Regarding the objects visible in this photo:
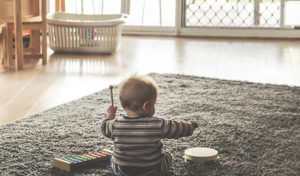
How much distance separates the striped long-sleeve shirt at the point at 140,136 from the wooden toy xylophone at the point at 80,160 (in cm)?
18

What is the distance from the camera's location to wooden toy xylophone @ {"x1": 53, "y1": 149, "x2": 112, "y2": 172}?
1.75 metres

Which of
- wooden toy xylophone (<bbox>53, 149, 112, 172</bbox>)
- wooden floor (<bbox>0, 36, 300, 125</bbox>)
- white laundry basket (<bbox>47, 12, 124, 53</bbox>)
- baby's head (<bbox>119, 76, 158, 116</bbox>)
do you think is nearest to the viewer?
baby's head (<bbox>119, 76, 158, 116</bbox>)

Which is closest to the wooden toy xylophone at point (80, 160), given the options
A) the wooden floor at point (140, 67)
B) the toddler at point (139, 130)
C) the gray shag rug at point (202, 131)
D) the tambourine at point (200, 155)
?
the gray shag rug at point (202, 131)

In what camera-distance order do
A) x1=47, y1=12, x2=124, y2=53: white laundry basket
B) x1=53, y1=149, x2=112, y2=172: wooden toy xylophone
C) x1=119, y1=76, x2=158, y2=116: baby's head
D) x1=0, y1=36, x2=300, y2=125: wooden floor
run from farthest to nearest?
x1=47, y1=12, x2=124, y2=53: white laundry basket < x1=0, y1=36, x2=300, y2=125: wooden floor < x1=53, y1=149, x2=112, y2=172: wooden toy xylophone < x1=119, y1=76, x2=158, y2=116: baby's head

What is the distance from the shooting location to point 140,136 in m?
1.61

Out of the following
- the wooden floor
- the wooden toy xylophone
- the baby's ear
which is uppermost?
the baby's ear

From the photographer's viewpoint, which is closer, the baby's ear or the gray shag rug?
the baby's ear

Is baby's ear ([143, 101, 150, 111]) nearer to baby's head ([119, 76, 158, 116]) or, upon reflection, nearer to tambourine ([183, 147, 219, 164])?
baby's head ([119, 76, 158, 116])

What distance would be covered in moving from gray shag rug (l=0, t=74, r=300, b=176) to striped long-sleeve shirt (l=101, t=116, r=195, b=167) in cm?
15

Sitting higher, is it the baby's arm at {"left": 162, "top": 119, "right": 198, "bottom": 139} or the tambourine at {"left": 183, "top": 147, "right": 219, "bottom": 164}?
the baby's arm at {"left": 162, "top": 119, "right": 198, "bottom": 139}

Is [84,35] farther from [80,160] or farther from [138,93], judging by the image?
[138,93]

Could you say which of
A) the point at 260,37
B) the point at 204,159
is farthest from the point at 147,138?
the point at 260,37

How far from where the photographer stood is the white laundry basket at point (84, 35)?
13.0 ft

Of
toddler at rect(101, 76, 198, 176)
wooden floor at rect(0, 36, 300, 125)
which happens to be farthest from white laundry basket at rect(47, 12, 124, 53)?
toddler at rect(101, 76, 198, 176)
